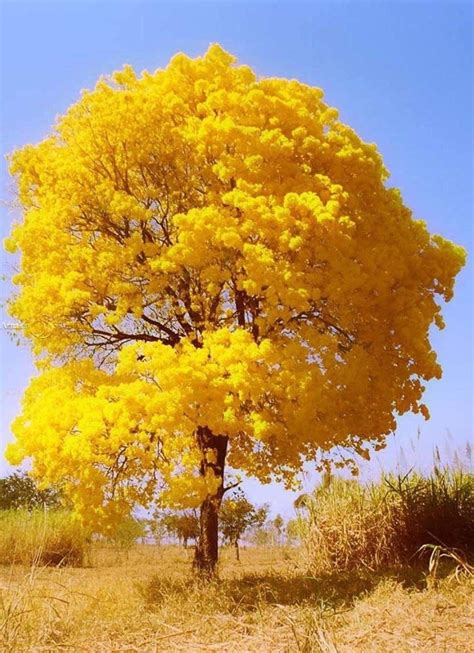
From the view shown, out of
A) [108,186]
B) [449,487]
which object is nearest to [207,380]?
[108,186]

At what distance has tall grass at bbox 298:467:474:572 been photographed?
12328 millimetres

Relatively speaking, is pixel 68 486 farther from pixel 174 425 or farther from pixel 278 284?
pixel 278 284

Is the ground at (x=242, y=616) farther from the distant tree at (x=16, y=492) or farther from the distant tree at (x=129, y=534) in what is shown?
the distant tree at (x=16, y=492)

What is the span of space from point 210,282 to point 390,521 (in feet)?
20.4

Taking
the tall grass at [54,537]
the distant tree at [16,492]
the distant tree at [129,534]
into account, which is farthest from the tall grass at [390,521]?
the distant tree at [16,492]

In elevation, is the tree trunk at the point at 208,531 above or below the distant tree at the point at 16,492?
below

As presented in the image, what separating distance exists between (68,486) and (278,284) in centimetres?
410

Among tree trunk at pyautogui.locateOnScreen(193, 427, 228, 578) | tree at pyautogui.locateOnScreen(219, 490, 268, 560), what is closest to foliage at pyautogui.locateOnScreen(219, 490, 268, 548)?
tree at pyautogui.locateOnScreen(219, 490, 268, 560)

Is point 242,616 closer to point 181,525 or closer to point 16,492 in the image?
point 181,525

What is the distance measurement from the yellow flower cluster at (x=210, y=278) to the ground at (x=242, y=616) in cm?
144

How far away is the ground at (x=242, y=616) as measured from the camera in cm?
575

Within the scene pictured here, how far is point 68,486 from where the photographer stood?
29.1 feet

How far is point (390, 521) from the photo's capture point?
1266 cm

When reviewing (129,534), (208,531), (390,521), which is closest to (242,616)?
(208,531)
